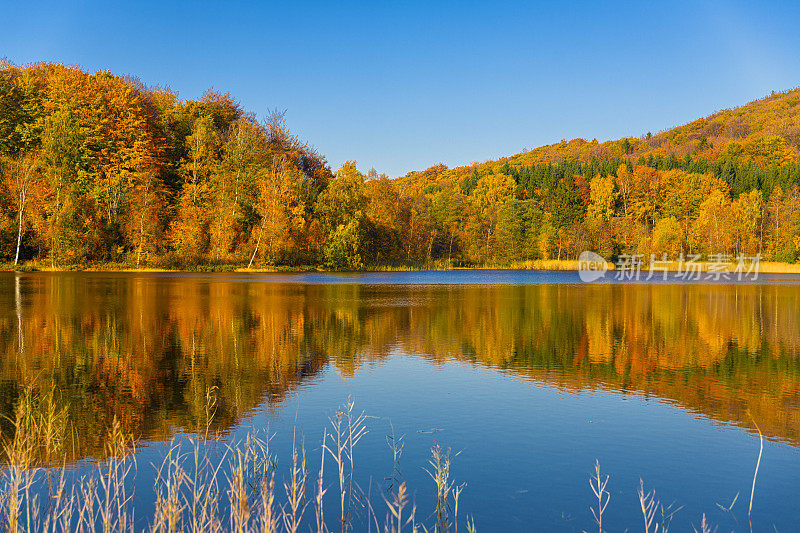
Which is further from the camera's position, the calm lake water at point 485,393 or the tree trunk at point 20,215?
the tree trunk at point 20,215

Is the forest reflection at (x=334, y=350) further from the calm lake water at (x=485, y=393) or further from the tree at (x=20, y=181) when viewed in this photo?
the tree at (x=20, y=181)

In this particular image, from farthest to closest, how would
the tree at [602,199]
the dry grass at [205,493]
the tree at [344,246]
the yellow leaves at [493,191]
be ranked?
1. the yellow leaves at [493,191]
2. the tree at [602,199]
3. the tree at [344,246]
4. the dry grass at [205,493]

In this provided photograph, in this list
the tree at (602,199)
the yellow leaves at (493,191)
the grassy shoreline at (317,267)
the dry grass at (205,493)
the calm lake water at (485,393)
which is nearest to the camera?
the dry grass at (205,493)

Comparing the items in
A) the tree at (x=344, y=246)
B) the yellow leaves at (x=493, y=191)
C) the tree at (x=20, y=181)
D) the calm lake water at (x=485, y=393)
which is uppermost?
the yellow leaves at (x=493, y=191)

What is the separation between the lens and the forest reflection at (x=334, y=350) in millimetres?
10039

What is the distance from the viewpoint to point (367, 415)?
9.67 m

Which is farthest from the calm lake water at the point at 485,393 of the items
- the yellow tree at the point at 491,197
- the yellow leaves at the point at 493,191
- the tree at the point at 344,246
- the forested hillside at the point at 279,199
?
the yellow leaves at the point at 493,191

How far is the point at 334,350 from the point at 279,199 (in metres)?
55.9

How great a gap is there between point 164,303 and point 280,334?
11.1 m

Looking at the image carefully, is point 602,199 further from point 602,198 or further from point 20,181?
point 20,181

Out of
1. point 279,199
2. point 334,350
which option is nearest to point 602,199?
point 279,199

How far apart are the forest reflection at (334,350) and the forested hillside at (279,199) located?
37.2 meters

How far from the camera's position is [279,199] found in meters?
69.6

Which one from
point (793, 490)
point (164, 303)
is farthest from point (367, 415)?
point (164, 303)
